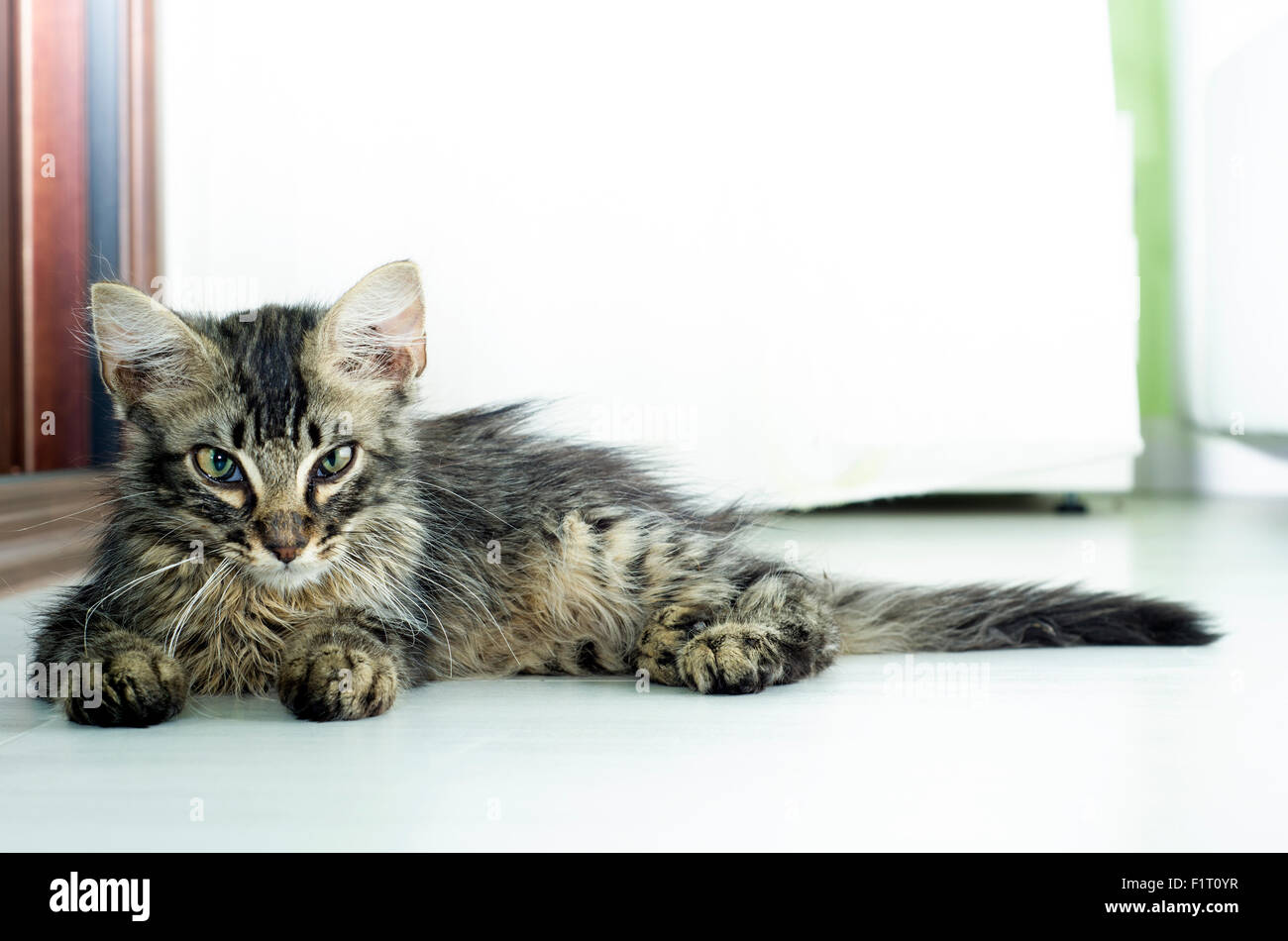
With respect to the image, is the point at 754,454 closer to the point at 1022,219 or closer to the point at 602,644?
the point at 1022,219

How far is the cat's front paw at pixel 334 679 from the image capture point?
1.45 metres

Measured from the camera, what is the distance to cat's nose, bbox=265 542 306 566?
1.43 m

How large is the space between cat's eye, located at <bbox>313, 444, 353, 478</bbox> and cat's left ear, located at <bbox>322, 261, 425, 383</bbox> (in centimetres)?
14

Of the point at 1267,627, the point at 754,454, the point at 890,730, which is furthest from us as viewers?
the point at 754,454

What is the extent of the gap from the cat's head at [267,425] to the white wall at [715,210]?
2.10 meters

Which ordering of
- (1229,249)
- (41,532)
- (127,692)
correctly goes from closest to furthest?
(127,692), (41,532), (1229,249)

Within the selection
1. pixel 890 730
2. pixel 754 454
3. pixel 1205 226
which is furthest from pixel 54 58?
pixel 1205 226

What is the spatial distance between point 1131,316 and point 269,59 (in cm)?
329

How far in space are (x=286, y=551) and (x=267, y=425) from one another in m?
0.18

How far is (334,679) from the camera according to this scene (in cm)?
145

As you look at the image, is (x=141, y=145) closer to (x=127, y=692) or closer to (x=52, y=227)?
(x=52, y=227)

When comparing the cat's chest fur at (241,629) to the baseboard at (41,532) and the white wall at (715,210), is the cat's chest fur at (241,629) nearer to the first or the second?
the baseboard at (41,532)

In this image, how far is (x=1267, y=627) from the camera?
6.93 feet

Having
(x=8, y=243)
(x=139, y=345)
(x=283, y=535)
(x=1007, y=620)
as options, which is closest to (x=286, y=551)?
(x=283, y=535)
